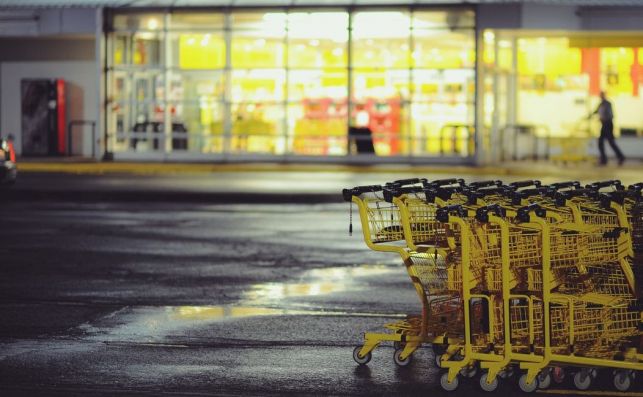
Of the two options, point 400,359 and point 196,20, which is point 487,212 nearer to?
point 400,359

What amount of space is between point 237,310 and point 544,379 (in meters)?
3.79

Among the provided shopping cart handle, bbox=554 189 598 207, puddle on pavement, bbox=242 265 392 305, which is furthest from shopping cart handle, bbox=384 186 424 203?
puddle on pavement, bbox=242 265 392 305

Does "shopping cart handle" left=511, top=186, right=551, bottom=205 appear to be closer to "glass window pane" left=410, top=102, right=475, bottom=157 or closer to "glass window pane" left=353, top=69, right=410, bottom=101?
"glass window pane" left=410, top=102, right=475, bottom=157

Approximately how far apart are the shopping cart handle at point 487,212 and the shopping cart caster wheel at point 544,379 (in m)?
1.01

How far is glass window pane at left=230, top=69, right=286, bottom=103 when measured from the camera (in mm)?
34406

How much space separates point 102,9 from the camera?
34.1 metres

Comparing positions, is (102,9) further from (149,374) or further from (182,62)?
(149,374)

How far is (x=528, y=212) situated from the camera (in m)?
7.27

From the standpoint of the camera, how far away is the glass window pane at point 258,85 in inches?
1355

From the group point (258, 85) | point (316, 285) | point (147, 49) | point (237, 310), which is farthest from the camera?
point (147, 49)

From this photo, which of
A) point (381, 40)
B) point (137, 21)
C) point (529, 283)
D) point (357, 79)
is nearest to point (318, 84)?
point (357, 79)

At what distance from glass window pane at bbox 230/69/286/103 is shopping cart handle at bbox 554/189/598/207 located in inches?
1041

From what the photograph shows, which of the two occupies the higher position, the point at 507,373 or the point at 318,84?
the point at 318,84

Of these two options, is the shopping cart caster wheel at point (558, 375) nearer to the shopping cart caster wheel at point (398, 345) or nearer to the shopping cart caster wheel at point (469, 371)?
the shopping cart caster wheel at point (469, 371)
